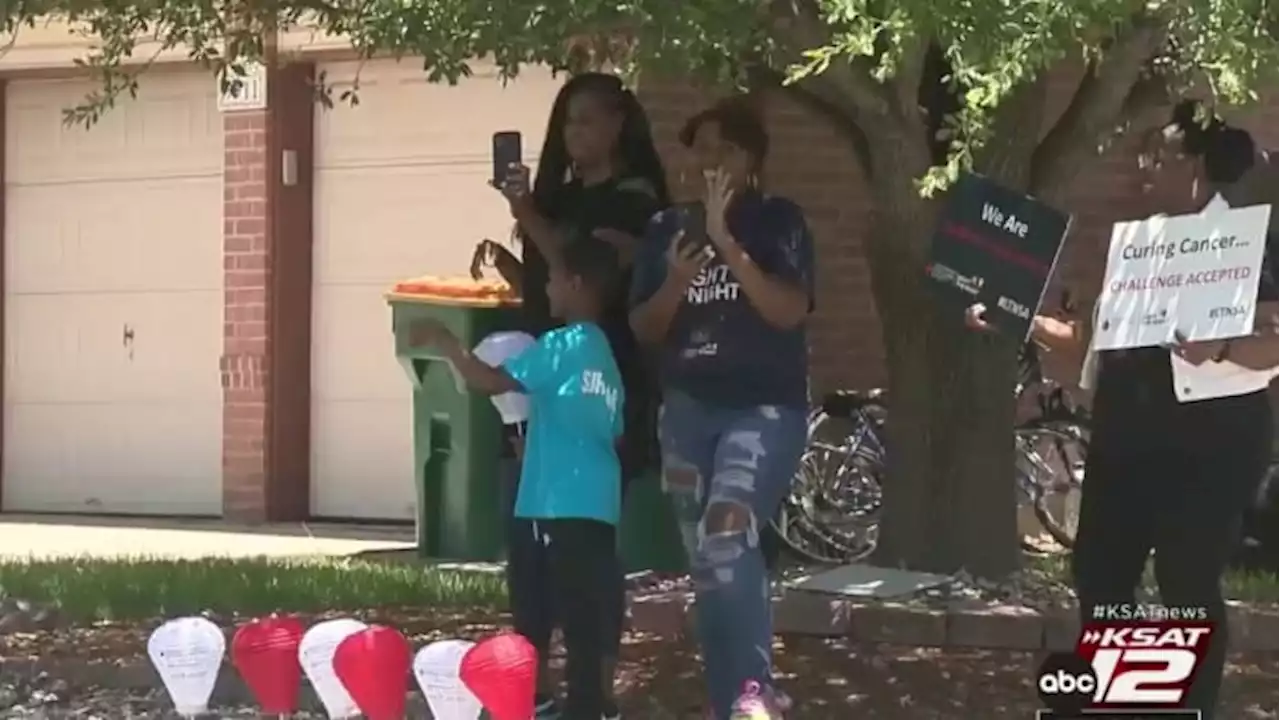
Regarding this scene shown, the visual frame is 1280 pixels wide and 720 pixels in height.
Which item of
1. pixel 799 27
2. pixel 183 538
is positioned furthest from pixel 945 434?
pixel 183 538

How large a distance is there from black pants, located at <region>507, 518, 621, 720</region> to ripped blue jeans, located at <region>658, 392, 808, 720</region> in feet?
1.06

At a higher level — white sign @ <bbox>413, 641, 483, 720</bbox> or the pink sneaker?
white sign @ <bbox>413, 641, 483, 720</bbox>

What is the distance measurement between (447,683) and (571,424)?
36.3 inches

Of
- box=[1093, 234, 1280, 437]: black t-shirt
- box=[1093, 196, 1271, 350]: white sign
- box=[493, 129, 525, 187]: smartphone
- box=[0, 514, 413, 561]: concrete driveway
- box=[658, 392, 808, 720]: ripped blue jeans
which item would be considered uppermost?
box=[493, 129, 525, 187]: smartphone

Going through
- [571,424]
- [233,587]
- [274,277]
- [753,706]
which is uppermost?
[274,277]

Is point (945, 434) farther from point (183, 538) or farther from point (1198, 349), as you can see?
point (183, 538)

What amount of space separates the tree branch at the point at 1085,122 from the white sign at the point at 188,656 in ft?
10.6

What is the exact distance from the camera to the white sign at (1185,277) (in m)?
4.96

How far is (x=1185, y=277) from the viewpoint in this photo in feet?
16.5

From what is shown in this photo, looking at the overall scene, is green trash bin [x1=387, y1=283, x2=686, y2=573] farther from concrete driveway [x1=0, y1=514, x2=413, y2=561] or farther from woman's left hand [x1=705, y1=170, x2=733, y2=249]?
woman's left hand [x1=705, y1=170, x2=733, y2=249]

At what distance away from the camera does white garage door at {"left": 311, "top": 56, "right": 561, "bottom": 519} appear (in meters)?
11.3

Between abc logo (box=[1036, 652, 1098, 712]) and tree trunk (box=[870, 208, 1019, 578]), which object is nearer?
abc logo (box=[1036, 652, 1098, 712])

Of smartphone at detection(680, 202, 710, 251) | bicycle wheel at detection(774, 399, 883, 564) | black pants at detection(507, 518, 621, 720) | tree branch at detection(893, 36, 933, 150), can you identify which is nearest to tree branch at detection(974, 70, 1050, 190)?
tree branch at detection(893, 36, 933, 150)

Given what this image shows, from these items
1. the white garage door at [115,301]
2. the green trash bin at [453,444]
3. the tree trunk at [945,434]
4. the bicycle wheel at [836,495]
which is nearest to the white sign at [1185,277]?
the tree trunk at [945,434]
